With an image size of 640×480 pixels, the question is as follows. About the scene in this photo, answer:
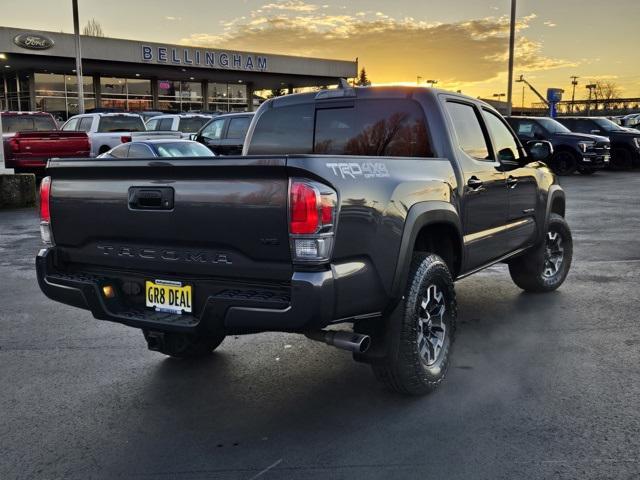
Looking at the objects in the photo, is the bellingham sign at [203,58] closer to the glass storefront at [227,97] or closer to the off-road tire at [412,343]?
the glass storefront at [227,97]

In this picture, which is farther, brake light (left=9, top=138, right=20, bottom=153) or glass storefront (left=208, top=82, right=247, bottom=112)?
glass storefront (left=208, top=82, right=247, bottom=112)

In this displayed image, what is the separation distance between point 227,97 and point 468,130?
158 feet

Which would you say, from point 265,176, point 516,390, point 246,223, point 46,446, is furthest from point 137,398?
point 516,390

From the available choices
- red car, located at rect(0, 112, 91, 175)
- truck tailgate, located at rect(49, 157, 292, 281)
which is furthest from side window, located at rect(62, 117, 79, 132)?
truck tailgate, located at rect(49, 157, 292, 281)

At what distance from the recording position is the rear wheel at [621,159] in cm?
2334

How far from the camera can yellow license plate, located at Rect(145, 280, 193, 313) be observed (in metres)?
3.46

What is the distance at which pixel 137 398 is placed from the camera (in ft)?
13.3

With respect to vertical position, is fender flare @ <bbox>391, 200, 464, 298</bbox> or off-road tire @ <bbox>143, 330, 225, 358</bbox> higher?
fender flare @ <bbox>391, 200, 464, 298</bbox>

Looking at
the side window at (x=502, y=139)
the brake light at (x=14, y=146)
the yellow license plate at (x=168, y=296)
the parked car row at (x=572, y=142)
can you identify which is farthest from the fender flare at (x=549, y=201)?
the brake light at (x=14, y=146)

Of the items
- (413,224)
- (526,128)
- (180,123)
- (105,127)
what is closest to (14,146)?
(105,127)

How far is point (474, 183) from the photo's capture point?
4.71 meters

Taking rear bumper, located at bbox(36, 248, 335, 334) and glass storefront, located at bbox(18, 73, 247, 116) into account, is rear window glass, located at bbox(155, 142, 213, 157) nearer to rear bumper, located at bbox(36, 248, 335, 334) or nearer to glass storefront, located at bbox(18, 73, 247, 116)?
rear bumper, located at bbox(36, 248, 335, 334)

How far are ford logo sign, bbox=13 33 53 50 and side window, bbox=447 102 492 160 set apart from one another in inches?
1423

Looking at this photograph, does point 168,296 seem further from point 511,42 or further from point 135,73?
point 135,73
